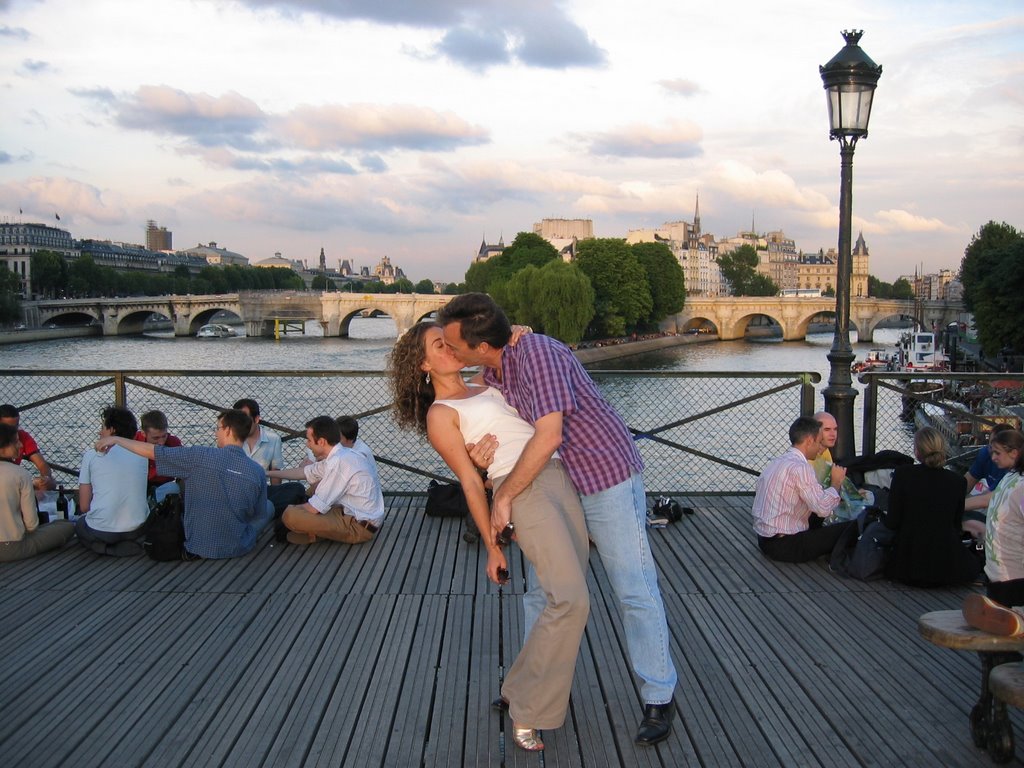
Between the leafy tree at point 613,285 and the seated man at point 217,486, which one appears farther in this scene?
the leafy tree at point 613,285

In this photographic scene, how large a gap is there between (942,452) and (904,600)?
75cm

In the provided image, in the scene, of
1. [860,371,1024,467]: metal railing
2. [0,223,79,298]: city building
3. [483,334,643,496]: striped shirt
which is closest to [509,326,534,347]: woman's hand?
[483,334,643,496]: striped shirt

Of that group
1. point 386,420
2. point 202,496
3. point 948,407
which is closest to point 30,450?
point 202,496

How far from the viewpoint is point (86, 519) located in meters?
5.63

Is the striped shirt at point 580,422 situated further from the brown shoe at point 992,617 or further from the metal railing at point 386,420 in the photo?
the metal railing at point 386,420

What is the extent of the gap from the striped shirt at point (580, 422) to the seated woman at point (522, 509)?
57 millimetres

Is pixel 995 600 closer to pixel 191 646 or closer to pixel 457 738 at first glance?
pixel 457 738

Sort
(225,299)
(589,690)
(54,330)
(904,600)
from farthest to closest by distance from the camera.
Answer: (225,299) → (54,330) → (904,600) → (589,690)

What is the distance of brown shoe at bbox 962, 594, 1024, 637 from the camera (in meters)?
3.07

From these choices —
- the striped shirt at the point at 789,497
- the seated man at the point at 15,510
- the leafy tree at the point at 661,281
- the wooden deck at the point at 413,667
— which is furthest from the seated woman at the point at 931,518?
the leafy tree at the point at 661,281

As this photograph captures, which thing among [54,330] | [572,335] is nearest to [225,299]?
[54,330]

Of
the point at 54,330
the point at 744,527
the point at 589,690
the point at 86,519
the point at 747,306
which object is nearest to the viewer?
the point at 589,690

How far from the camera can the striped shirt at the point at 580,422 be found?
10.1ft

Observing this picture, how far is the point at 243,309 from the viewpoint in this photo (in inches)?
3253
